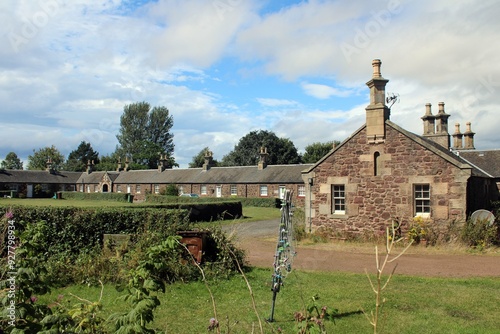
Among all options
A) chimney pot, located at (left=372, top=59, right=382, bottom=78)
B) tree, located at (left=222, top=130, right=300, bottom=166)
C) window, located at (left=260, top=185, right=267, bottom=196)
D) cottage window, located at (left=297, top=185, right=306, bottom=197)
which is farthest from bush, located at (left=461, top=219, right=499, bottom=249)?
Answer: tree, located at (left=222, top=130, right=300, bottom=166)

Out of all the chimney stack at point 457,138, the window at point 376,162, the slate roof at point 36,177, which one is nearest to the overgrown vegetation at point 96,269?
the window at point 376,162

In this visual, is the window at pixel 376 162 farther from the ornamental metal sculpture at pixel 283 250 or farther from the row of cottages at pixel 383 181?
the ornamental metal sculpture at pixel 283 250

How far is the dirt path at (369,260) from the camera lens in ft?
42.3

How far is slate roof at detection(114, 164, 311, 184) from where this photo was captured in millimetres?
48406

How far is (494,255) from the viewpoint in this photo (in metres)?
15.6

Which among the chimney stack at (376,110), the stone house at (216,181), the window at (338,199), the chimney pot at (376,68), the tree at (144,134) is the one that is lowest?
the window at (338,199)

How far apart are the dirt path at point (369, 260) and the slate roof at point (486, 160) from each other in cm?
1100

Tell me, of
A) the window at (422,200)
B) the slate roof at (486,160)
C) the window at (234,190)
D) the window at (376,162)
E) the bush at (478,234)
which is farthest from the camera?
the window at (234,190)

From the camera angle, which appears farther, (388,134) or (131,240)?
(388,134)

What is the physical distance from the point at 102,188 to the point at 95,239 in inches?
2374

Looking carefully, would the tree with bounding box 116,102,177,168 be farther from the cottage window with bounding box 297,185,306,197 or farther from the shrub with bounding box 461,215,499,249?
the shrub with bounding box 461,215,499,249

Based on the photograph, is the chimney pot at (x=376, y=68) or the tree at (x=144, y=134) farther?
the tree at (x=144, y=134)

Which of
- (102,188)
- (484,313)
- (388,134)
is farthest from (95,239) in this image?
(102,188)

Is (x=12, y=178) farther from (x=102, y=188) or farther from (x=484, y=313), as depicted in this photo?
(x=484, y=313)
